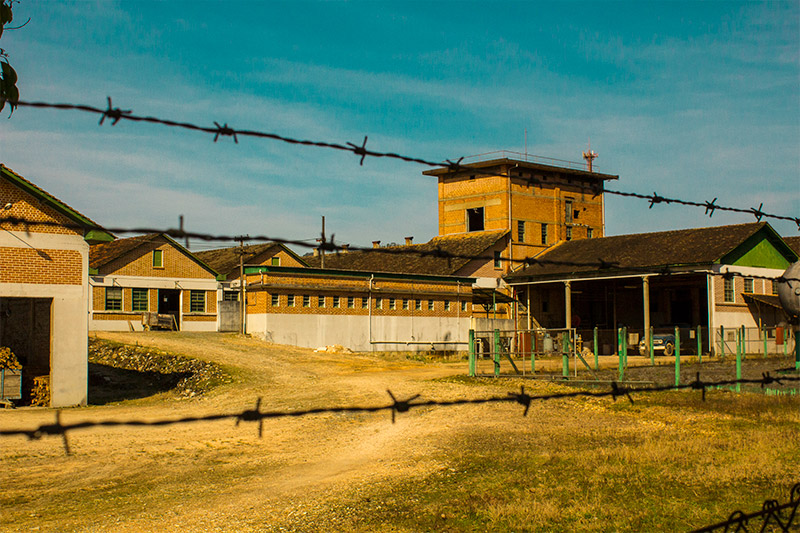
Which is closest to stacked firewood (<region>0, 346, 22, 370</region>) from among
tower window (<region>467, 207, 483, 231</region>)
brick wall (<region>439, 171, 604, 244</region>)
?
brick wall (<region>439, 171, 604, 244</region>)

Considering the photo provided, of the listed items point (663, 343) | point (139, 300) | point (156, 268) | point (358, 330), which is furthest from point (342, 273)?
point (663, 343)

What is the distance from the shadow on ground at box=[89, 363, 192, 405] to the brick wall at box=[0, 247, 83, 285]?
15.7 ft

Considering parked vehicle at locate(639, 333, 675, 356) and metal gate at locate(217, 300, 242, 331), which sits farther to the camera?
metal gate at locate(217, 300, 242, 331)

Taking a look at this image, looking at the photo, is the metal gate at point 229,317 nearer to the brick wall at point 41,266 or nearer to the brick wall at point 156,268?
the brick wall at point 156,268

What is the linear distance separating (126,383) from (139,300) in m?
17.9

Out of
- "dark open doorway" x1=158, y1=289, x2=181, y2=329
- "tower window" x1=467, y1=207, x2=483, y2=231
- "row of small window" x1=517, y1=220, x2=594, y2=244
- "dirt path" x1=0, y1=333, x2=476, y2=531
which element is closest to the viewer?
"dirt path" x1=0, y1=333, x2=476, y2=531

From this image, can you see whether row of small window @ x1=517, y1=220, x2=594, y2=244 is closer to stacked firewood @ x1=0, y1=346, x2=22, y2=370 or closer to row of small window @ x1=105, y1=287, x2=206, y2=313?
row of small window @ x1=105, y1=287, x2=206, y2=313

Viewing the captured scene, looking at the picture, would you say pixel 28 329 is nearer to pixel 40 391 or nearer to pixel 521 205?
pixel 40 391

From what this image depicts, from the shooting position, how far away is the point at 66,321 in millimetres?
22484

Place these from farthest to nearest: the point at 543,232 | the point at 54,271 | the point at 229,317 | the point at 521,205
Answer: the point at 543,232 → the point at 521,205 → the point at 229,317 → the point at 54,271

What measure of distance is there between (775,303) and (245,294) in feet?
91.0

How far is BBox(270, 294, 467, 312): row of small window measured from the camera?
128 feet

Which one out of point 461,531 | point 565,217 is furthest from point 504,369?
point 565,217

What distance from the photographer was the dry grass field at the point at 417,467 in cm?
1141
